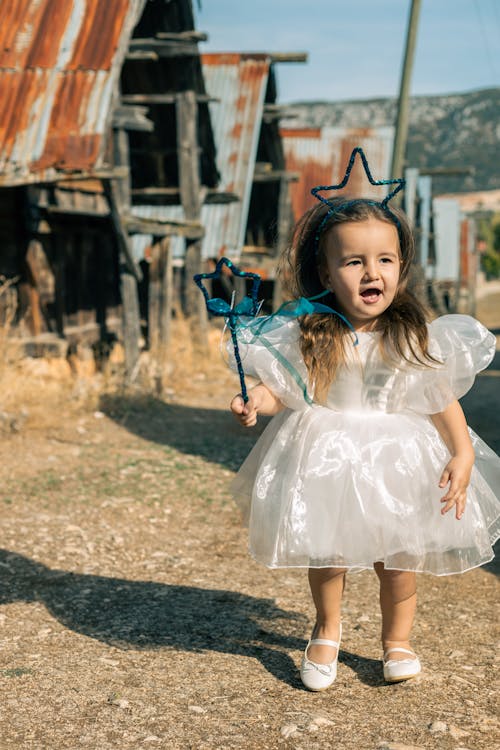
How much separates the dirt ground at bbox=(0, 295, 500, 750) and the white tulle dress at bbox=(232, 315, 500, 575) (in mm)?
441

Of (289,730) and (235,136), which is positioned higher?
(235,136)

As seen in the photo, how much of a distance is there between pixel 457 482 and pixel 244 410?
67 cm

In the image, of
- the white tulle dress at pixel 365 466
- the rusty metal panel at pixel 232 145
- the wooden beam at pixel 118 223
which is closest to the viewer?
the white tulle dress at pixel 365 466

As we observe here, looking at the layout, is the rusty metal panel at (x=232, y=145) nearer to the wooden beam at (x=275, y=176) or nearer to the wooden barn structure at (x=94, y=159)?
the wooden barn structure at (x=94, y=159)

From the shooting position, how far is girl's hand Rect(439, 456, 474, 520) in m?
2.71

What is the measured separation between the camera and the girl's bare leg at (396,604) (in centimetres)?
286

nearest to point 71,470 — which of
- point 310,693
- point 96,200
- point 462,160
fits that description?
point 310,693

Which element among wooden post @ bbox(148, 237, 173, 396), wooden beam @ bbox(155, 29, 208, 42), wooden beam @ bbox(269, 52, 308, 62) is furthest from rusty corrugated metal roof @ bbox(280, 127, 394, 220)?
wooden post @ bbox(148, 237, 173, 396)

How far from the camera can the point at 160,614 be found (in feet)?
11.5

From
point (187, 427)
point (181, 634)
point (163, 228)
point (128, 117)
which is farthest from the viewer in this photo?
point (163, 228)

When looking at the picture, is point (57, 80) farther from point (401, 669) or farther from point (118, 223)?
point (401, 669)

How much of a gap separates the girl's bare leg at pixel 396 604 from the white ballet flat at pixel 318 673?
0.18 meters

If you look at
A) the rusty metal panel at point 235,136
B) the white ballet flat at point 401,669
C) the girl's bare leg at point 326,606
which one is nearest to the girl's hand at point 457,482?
the girl's bare leg at point 326,606

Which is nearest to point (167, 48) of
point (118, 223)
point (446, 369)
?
point (118, 223)
